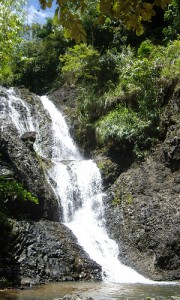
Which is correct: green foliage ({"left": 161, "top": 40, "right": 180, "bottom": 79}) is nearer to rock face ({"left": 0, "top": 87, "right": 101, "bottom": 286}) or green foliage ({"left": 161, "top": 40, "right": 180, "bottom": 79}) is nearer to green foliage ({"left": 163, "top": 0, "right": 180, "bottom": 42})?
green foliage ({"left": 163, "top": 0, "right": 180, "bottom": 42})

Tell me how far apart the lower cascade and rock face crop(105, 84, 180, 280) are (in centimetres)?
45

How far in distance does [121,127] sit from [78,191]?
3.34 m

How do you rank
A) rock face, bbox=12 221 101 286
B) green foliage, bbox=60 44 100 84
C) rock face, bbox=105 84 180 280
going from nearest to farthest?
rock face, bbox=12 221 101 286
rock face, bbox=105 84 180 280
green foliage, bbox=60 44 100 84

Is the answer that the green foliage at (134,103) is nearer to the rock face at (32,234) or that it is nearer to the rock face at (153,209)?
the rock face at (153,209)

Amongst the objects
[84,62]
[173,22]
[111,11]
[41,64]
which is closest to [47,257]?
[111,11]

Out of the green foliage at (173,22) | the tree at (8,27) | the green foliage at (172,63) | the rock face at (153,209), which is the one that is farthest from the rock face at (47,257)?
the green foliage at (173,22)

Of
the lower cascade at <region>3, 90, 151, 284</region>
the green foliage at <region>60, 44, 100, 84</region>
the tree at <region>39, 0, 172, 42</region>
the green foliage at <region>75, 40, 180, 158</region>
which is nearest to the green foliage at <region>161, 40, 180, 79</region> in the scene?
the green foliage at <region>75, 40, 180, 158</region>

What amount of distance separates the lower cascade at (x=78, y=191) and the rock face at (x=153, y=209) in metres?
0.45

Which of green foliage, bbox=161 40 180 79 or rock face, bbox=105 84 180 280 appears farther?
green foliage, bbox=161 40 180 79

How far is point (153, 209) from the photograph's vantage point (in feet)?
42.5

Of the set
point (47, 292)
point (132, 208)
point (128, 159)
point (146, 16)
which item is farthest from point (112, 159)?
point (146, 16)

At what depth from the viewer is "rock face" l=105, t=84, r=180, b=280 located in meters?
11.6

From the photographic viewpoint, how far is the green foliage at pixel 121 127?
15.5 m

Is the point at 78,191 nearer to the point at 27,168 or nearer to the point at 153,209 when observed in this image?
the point at 27,168
